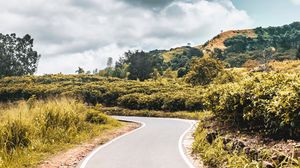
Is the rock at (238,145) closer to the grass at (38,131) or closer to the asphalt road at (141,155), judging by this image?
the asphalt road at (141,155)

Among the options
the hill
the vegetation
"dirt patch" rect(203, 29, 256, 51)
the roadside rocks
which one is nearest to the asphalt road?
the vegetation

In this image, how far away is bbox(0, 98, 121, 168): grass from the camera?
14.1 m

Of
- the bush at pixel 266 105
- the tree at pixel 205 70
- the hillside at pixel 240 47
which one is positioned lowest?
the bush at pixel 266 105

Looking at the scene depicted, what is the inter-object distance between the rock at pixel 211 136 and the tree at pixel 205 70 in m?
42.5

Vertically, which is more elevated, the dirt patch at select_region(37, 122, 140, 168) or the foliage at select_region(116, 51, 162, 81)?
the foliage at select_region(116, 51, 162, 81)

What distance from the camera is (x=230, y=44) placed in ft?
526

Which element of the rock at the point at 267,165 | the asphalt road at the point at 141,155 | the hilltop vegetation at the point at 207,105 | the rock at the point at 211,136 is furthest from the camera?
the rock at the point at 211,136

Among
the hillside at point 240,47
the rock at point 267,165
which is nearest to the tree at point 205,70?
the rock at point 267,165

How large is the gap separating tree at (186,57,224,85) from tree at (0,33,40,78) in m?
64.8

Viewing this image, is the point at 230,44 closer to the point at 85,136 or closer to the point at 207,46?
the point at 207,46

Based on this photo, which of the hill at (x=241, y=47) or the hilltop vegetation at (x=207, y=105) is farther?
the hill at (x=241, y=47)

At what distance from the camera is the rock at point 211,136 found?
13.9 metres

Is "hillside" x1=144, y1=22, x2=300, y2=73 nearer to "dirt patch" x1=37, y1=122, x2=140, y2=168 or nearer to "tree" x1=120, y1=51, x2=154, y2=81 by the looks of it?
"tree" x1=120, y1=51, x2=154, y2=81

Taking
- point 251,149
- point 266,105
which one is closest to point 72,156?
Result: point 251,149
